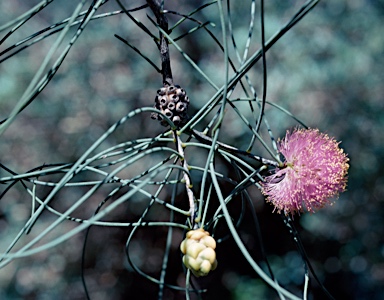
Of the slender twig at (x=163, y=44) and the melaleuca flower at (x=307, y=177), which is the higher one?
the slender twig at (x=163, y=44)

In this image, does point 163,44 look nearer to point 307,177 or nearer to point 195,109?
point 307,177

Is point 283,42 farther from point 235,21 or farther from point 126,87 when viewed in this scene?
point 126,87

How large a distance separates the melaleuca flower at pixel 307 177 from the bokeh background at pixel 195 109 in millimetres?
846

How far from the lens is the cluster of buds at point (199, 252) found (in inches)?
10.1

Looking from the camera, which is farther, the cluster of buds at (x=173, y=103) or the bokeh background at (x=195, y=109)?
the bokeh background at (x=195, y=109)

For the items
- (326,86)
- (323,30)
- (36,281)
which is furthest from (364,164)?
(36,281)

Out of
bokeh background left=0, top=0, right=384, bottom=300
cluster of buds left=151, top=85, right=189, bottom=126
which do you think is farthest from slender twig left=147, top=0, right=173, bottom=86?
bokeh background left=0, top=0, right=384, bottom=300

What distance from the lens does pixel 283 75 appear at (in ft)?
3.98

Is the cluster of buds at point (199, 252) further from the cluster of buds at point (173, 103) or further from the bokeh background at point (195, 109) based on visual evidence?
the bokeh background at point (195, 109)

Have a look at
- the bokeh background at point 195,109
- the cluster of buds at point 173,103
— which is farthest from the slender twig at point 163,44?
the bokeh background at point 195,109

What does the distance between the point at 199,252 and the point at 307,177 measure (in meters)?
0.08

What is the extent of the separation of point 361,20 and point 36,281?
2.93 feet

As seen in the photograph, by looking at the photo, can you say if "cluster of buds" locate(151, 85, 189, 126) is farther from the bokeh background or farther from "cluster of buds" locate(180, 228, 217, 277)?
the bokeh background

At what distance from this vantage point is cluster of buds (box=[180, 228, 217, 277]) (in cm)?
26
